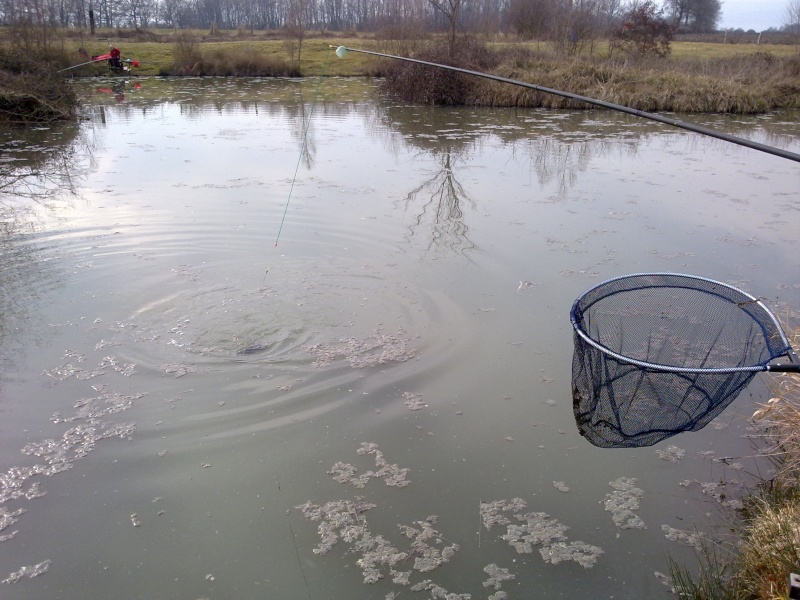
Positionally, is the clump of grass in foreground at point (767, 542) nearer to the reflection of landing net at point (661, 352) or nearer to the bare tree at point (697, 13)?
the reflection of landing net at point (661, 352)

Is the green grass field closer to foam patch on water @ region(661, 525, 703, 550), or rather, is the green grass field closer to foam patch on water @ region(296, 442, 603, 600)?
foam patch on water @ region(296, 442, 603, 600)

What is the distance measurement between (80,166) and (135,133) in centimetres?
302

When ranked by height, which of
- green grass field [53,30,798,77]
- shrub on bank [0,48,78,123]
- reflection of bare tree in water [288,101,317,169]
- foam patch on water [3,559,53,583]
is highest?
green grass field [53,30,798,77]

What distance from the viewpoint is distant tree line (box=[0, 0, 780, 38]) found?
2002cm

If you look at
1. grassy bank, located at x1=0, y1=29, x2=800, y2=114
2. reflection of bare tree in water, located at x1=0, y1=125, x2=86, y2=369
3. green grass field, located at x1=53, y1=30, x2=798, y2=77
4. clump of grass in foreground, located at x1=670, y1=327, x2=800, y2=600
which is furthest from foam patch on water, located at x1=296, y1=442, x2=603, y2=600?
green grass field, located at x1=53, y1=30, x2=798, y2=77

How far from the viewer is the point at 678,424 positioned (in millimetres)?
2576

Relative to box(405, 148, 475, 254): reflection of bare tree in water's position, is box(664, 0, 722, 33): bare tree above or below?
above

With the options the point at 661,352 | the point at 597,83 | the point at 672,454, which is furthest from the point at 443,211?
the point at 597,83

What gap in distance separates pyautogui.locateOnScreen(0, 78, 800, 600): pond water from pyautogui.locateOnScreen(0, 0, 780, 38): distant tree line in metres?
11.4

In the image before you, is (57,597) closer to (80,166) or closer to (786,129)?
(80,166)

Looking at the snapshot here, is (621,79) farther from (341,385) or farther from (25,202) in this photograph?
(341,385)

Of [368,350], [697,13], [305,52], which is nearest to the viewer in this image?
[368,350]

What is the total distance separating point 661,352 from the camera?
3301mm

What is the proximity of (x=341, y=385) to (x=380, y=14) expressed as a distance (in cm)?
2663
